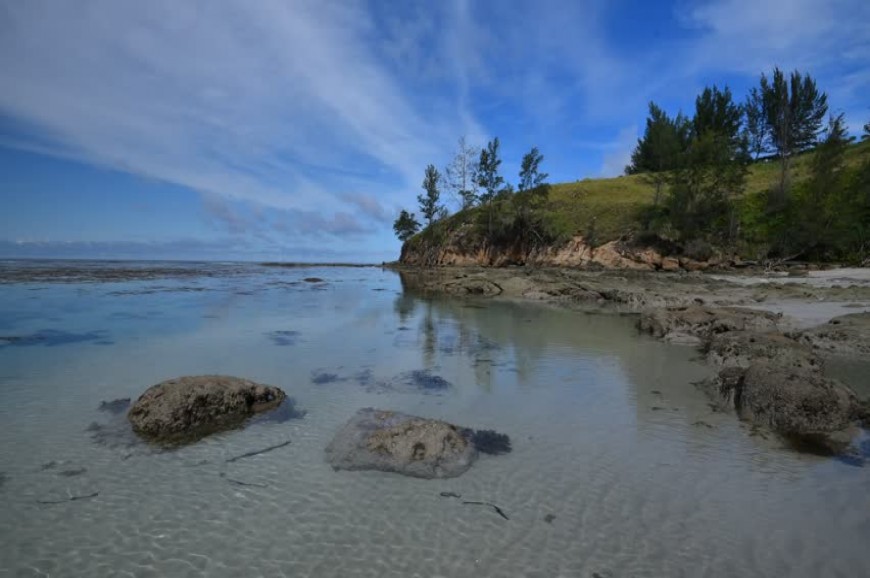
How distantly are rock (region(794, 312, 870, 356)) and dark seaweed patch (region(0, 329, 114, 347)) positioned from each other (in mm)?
19074

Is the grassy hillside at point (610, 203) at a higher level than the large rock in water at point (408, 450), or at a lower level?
higher

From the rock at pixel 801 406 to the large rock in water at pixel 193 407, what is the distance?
8.05 meters

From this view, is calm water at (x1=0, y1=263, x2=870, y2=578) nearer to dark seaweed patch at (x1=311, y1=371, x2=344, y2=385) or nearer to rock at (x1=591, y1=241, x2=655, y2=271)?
dark seaweed patch at (x1=311, y1=371, x2=344, y2=385)

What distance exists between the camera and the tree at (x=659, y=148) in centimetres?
5096

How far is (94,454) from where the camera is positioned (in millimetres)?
5766

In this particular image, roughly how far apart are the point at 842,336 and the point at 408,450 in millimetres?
12149

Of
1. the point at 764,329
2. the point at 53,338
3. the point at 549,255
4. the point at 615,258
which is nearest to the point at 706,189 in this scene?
the point at 615,258

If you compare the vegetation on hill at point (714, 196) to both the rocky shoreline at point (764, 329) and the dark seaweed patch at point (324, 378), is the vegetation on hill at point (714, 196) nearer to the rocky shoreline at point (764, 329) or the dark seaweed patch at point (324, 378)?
the rocky shoreline at point (764, 329)

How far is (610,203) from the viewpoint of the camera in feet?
172

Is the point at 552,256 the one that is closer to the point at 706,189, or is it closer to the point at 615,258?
the point at 615,258

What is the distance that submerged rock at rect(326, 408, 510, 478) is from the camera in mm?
5465

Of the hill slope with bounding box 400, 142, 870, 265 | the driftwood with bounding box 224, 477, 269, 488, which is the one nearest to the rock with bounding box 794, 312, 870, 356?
the driftwood with bounding box 224, 477, 269, 488

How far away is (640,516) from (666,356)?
8.01 metres

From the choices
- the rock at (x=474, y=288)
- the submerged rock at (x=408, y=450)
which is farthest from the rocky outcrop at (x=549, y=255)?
the submerged rock at (x=408, y=450)
